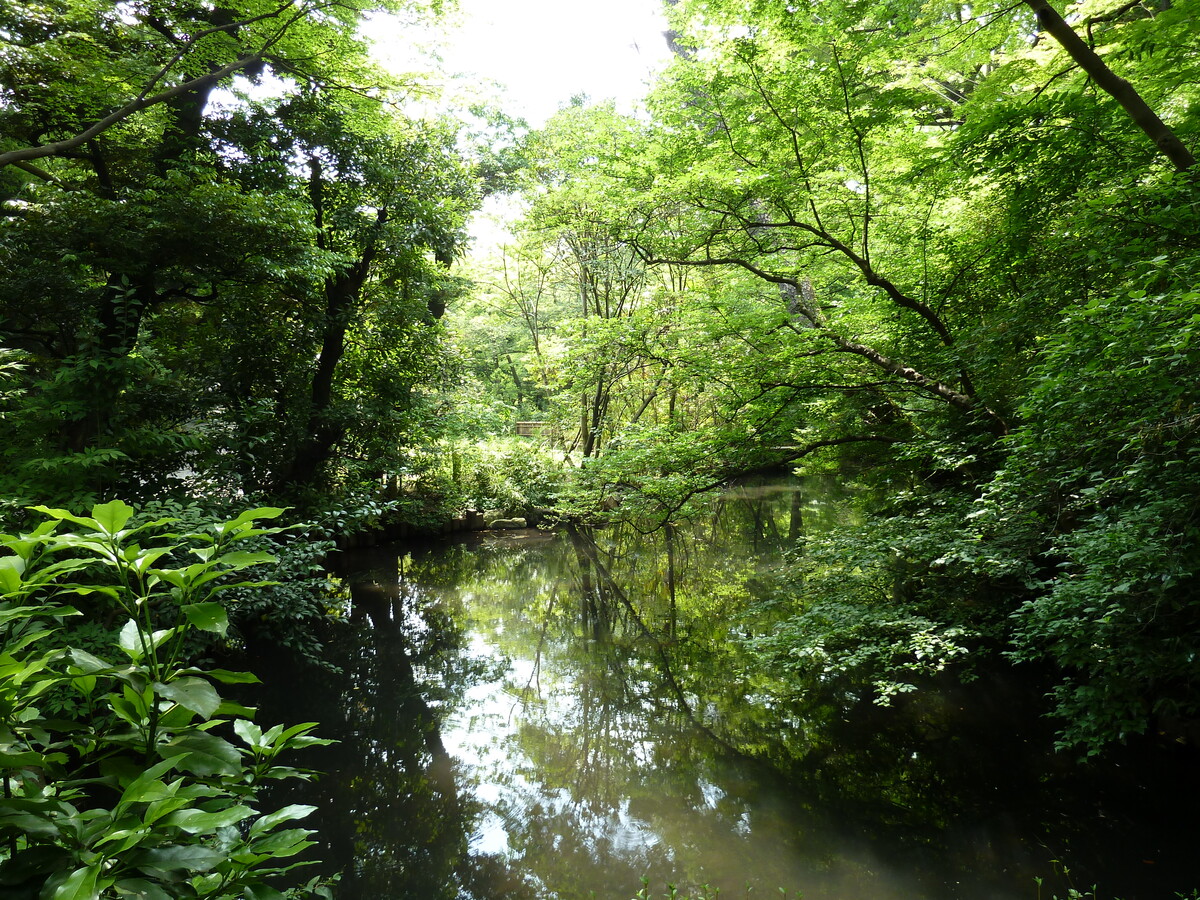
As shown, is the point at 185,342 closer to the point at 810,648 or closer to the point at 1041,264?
the point at 810,648

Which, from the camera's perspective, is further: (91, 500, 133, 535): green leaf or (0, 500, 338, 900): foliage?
(91, 500, 133, 535): green leaf

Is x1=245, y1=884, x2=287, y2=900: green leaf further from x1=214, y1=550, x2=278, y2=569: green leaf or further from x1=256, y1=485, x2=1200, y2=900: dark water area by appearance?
x1=256, y1=485, x2=1200, y2=900: dark water area

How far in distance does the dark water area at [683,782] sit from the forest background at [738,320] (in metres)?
0.46

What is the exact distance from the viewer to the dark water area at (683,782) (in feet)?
11.1

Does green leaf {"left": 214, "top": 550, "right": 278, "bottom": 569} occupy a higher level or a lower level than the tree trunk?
lower

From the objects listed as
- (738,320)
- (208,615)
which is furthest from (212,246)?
(208,615)

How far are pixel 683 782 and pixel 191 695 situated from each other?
13.6ft

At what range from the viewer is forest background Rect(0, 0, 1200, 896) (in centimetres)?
283

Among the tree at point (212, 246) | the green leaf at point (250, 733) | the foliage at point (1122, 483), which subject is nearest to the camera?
the green leaf at point (250, 733)

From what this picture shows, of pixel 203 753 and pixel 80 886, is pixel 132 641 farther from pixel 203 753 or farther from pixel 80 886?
pixel 80 886

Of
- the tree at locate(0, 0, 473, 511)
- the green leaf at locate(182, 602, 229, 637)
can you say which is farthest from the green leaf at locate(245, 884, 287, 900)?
the tree at locate(0, 0, 473, 511)

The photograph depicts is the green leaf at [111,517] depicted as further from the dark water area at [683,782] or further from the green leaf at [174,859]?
the dark water area at [683,782]

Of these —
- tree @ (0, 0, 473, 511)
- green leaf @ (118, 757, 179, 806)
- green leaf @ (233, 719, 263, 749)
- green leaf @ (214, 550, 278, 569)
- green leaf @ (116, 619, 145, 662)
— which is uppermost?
tree @ (0, 0, 473, 511)

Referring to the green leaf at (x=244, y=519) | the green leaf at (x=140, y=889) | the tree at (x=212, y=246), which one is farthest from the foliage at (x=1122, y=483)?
the tree at (x=212, y=246)
